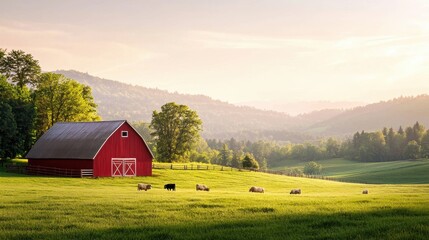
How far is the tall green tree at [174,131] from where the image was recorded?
11162 centimetres

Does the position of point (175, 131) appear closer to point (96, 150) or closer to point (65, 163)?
point (65, 163)

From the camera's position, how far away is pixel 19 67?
9100cm

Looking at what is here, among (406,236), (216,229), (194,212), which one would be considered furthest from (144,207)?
(406,236)

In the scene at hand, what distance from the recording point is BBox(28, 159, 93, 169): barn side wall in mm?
65125

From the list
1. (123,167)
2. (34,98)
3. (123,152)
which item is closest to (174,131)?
(34,98)

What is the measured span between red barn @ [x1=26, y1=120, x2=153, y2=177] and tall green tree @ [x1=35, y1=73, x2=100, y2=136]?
642 inches

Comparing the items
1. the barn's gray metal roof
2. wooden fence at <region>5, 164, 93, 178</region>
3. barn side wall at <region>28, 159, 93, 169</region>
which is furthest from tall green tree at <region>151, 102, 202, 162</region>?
wooden fence at <region>5, 164, 93, 178</region>

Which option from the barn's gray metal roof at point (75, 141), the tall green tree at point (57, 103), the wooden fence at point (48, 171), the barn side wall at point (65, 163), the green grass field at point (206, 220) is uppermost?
the tall green tree at point (57, 103)

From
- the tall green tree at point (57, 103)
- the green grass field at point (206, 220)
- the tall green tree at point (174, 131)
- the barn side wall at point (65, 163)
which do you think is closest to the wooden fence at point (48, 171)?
the barn side wall at point (65, 163)

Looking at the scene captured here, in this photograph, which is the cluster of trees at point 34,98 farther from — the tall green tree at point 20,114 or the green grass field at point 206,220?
the green grass field at point 206,220

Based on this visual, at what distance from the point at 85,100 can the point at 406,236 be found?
8874 cm

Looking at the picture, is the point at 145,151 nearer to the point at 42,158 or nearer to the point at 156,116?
the point at 42,158

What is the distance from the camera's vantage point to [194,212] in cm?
2067

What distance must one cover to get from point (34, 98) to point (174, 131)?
33887mm
